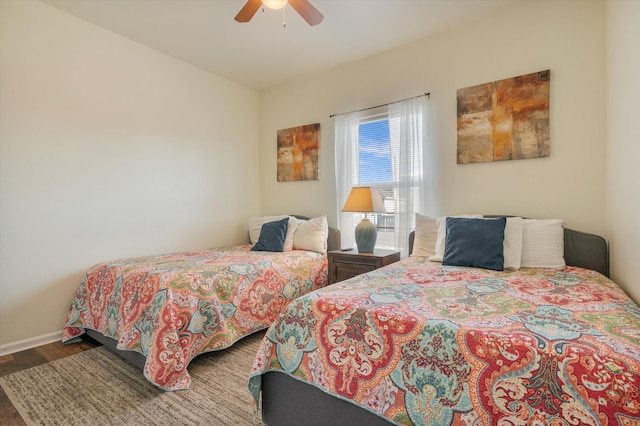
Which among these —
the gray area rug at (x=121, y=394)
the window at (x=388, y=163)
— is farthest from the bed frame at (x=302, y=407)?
the window at (x=388, y=163)

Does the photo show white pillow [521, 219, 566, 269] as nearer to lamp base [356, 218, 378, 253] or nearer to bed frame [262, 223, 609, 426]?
lamp base [356, 218, 378, 253]

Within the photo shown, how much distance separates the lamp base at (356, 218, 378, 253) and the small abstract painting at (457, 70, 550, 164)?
1.03 meters

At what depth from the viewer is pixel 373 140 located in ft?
11.4

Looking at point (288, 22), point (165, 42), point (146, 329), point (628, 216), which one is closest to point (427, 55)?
point (288, 22)

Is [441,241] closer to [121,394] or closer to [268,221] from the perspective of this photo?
[268,221]

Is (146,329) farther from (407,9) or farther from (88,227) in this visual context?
(407,9)

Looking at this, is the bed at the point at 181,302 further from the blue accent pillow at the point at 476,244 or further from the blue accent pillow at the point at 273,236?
the blue accent pillow at the point at 476,244

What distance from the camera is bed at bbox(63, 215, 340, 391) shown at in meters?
1.94

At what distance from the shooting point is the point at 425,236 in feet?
9.16

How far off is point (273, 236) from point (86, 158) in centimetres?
186

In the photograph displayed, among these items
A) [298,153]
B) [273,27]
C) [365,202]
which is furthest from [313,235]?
[273,27]

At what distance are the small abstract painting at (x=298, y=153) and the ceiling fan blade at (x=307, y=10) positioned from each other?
165 cm

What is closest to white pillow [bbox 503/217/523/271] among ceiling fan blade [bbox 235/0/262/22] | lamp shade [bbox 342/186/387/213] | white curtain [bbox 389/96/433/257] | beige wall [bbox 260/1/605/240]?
beige wall [bbox 260/1/605/240]

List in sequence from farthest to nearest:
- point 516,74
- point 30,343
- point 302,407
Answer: point 516,74
point 30,343
point 302,407
